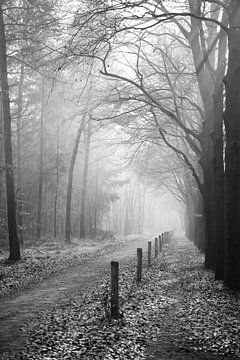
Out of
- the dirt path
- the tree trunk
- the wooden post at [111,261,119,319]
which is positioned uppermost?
the tree trunk

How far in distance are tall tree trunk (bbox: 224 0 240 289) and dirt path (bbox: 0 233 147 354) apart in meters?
4.25

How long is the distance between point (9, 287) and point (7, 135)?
694 centimetres

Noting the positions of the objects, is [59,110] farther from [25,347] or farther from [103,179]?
[25,347]

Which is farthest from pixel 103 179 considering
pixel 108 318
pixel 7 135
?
pixel 108 318

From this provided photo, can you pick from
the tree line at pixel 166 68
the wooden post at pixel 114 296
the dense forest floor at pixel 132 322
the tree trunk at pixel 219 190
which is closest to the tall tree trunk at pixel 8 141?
the tree line at pixel 166 68

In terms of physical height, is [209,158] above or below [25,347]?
above

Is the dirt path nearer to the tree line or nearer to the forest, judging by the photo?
the forest

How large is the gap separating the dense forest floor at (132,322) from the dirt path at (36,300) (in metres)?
0.02

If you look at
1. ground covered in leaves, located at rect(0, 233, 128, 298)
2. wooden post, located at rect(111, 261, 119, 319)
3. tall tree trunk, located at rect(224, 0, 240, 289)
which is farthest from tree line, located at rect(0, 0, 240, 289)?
wooden post, located at rect(111, 261, 119, 319)

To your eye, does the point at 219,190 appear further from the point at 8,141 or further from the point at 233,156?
the point at 8,141

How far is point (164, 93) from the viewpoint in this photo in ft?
65.1

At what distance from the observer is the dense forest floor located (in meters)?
6.44

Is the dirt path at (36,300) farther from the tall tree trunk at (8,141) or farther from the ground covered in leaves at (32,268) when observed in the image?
the tall tree trunk at (8,141)

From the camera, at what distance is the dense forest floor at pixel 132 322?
6.44 m
